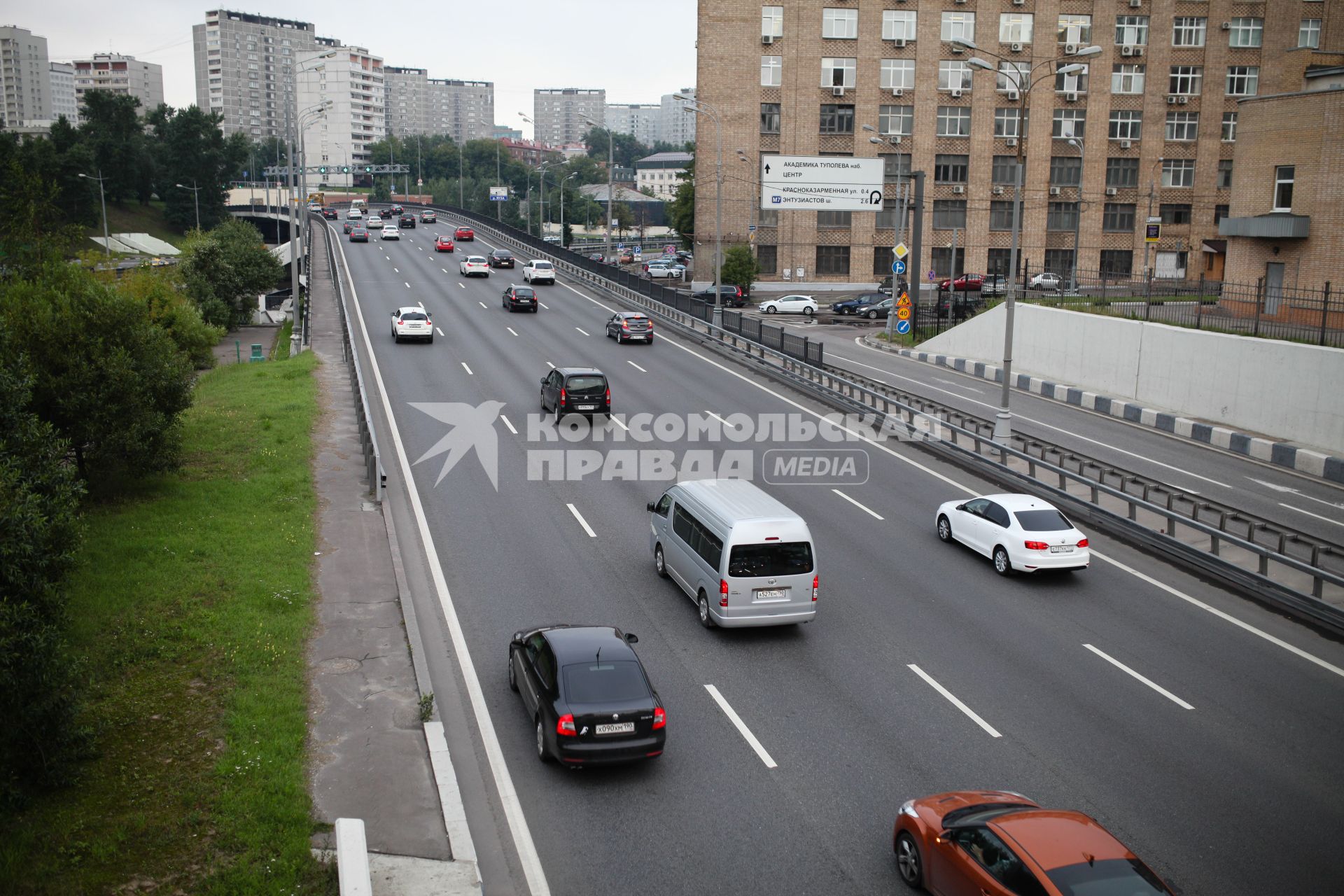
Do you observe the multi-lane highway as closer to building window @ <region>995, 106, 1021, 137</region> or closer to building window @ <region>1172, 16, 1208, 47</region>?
building window @ <region>995, 106, 1021, 137</region>

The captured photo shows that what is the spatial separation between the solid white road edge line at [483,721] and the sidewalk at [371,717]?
602mm

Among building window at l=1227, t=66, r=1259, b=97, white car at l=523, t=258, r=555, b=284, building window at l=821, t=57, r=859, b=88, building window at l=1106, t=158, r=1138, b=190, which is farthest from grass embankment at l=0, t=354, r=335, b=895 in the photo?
building window at l=1227, t=66, r=1259, b=97

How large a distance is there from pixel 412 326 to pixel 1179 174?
200 ft

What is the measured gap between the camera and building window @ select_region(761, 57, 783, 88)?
73.3 m

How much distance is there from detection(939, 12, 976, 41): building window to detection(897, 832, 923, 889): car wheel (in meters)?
72.9

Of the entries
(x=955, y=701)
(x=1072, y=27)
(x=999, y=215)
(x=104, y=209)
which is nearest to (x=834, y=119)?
(x=999, y=215)

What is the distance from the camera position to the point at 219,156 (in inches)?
5438

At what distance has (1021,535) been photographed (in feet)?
58.8

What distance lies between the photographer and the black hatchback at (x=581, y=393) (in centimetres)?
2836

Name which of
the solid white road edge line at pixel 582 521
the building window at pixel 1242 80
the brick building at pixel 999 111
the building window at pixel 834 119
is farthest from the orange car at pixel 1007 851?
the building window at pixel 1242 80

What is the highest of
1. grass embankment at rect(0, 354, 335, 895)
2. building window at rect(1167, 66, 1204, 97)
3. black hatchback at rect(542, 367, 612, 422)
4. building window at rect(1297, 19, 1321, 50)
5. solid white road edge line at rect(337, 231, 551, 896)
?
building window at rect(1297, 19, 1321, 50)

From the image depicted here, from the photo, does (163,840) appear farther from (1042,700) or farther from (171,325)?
(171,325)

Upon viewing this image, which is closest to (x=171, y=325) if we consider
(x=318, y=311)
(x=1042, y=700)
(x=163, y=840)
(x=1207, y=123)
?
(x=318, y=311)

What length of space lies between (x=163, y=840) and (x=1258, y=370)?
28961 millimetres
